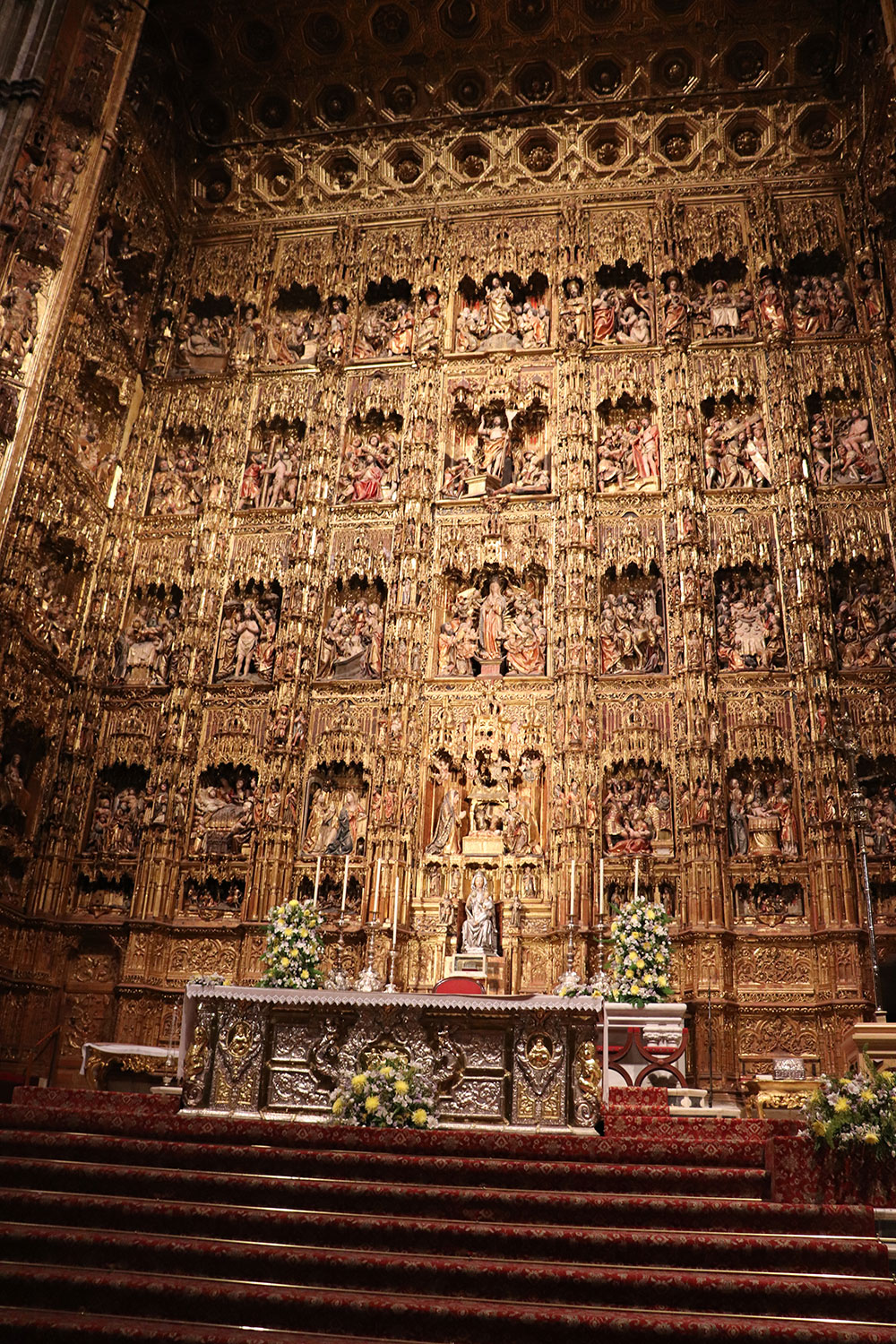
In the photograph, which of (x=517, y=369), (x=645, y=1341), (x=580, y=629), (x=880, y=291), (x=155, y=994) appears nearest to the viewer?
(x=645, y=1341)

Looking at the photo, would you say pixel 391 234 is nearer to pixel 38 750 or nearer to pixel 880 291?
pixel 880 291

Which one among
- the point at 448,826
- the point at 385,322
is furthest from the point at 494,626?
the point at 385,322

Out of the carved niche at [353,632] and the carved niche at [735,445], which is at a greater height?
the carved niche at [735,445]

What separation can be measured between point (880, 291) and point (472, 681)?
28.1ft

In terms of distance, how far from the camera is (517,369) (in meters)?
17.3

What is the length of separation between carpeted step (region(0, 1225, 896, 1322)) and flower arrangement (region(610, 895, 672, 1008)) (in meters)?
5.62

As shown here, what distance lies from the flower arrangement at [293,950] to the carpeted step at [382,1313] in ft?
18.1

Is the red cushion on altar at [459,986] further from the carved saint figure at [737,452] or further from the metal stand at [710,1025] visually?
the carved saint figure at [737,452]

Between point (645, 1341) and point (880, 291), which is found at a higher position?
point (880, 291)

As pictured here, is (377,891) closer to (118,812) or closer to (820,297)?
(118,812)

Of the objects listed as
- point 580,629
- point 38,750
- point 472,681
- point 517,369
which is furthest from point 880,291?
point 38,750

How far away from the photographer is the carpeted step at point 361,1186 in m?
6.27

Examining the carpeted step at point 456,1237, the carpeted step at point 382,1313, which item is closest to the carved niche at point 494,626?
the carpeted step at point 456,1237

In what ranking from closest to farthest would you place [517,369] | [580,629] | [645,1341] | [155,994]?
[645,1341], [155,994], [580,629], [517,369]
